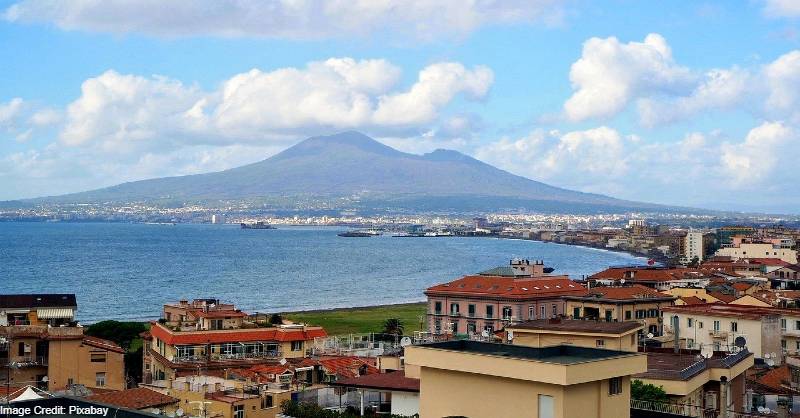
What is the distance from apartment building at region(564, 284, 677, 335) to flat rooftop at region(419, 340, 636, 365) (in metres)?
28.5

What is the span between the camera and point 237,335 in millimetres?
32750

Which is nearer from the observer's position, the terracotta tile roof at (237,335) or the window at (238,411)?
the window at (238,411)

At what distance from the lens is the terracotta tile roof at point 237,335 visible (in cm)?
3216

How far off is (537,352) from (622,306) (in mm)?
30400

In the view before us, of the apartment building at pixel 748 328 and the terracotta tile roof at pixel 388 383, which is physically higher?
the terracotta tile roof at pixel 388 383

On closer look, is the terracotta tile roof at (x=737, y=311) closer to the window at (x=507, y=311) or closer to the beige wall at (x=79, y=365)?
the window at (x=507, y=311)

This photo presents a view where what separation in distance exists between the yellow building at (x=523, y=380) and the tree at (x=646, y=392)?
4402mm

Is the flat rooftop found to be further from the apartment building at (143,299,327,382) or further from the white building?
the white building

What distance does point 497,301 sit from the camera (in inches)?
1892

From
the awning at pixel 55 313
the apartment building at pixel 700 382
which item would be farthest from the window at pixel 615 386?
the awning at pixel 55 313

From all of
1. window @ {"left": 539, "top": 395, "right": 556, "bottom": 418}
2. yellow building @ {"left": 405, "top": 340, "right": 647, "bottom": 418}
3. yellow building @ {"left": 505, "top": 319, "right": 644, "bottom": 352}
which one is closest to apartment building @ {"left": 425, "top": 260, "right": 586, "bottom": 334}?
yellow building @ {"left": 505, "top": 319, "right": 644, "bottom": 352}

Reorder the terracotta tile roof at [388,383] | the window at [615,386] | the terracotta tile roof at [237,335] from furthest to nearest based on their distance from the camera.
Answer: the terracotta tile roof at [237,335] < the terracotta tile roof at [388,383] < the window at [615,386]

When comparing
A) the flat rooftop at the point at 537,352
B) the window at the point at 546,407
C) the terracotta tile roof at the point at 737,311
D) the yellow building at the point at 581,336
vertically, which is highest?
the flat rooftop at the point at 537,352

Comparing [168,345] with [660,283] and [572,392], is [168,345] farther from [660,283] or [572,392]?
[660,283]
